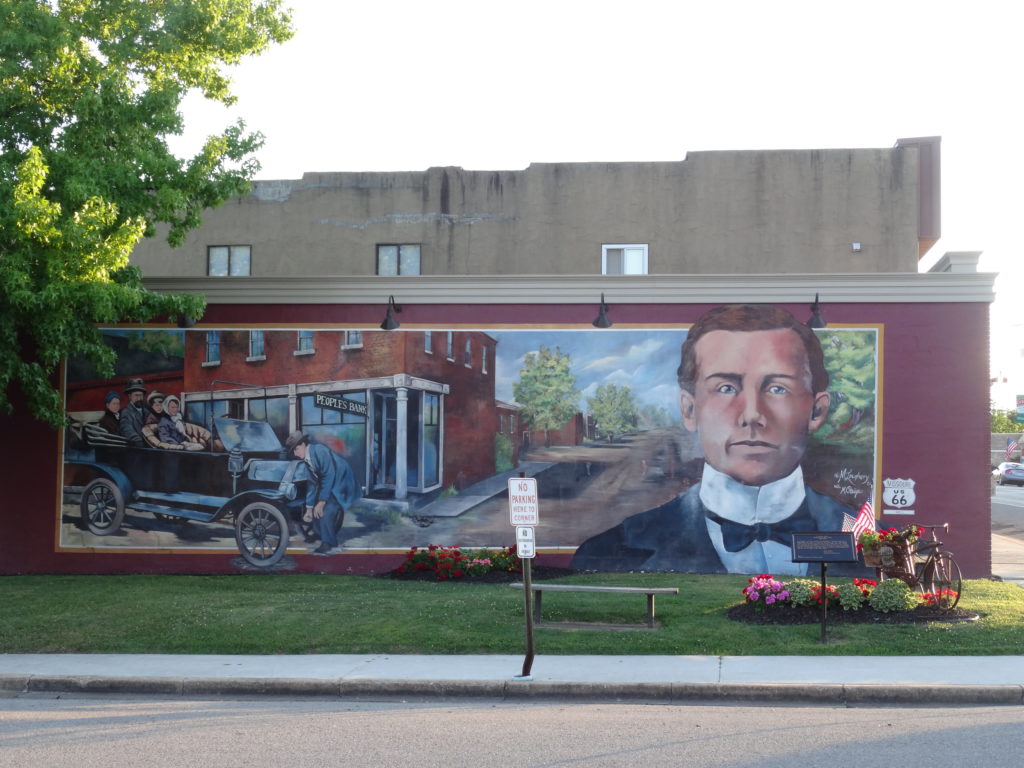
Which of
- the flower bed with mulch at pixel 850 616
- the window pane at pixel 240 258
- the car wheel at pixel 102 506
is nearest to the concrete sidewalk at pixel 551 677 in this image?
the flower bed with mulch at pixel 850 616

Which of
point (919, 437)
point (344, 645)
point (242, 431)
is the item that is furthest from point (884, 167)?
point (344, 645)

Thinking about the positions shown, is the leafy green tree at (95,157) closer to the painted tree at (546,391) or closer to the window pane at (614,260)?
the painted tree at (546,391)

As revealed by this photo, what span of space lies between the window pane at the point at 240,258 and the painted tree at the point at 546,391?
30.6ft

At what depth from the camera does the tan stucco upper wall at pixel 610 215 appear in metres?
Answer: 22.5

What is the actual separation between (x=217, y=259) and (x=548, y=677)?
55.1 ft

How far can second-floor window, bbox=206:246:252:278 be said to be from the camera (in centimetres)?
2427

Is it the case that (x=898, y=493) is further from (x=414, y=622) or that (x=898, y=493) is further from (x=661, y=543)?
(x=414, y=622)

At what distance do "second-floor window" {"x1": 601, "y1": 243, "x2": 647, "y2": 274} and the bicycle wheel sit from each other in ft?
34.6

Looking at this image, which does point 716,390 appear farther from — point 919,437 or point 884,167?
point 884,167

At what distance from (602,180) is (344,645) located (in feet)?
45.1

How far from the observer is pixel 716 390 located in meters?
17.3

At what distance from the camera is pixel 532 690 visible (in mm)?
10180

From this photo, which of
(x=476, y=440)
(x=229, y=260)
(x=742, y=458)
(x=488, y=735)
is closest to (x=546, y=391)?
(x=476, y=440)

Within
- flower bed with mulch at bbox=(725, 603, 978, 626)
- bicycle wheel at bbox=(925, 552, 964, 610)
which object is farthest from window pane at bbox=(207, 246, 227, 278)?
bicycle wheel at bbox=(925, 552, 964, 610)
